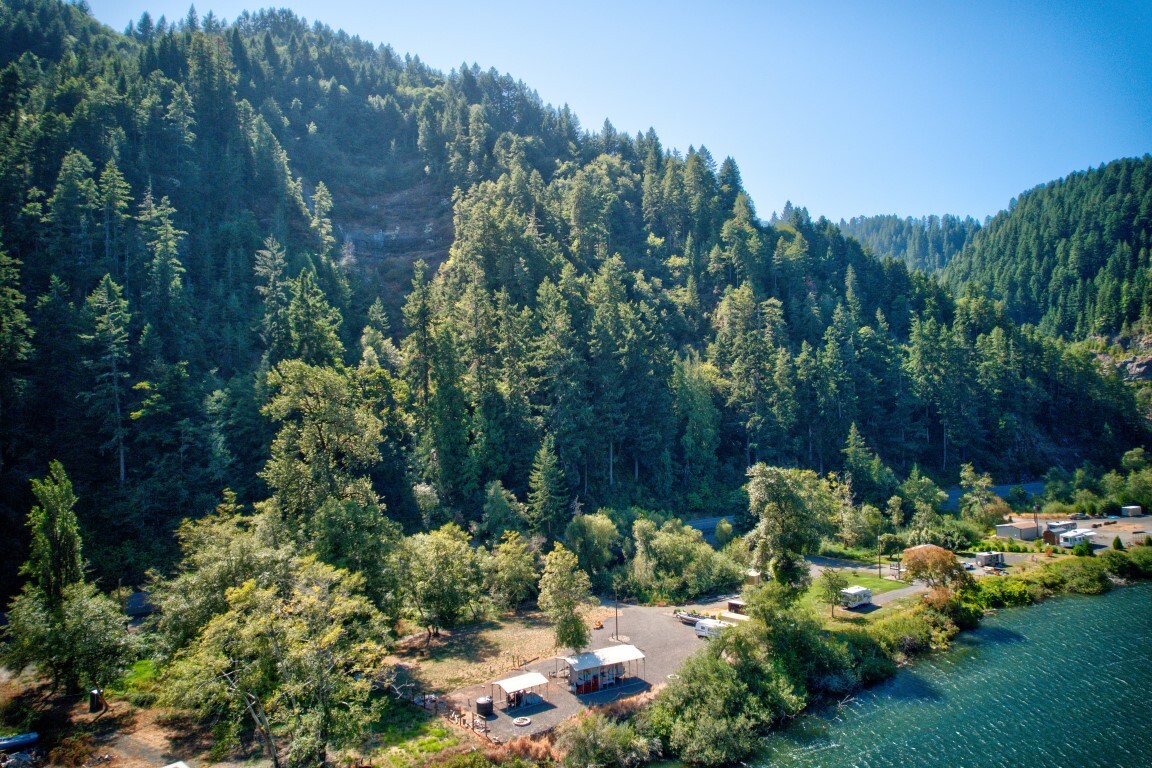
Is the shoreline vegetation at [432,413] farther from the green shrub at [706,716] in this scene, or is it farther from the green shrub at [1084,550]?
the green shrub at [1084,550]

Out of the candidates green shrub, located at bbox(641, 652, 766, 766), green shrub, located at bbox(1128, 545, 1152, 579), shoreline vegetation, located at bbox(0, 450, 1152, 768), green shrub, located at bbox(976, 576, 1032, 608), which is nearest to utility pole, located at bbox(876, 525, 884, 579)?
shoreline vegetation, located at bbox(0, 450, 1152, 768)

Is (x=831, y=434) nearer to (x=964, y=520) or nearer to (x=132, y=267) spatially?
(x=964, y=520)

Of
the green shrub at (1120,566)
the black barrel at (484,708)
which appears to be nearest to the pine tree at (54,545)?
the black barrel at (484,708)

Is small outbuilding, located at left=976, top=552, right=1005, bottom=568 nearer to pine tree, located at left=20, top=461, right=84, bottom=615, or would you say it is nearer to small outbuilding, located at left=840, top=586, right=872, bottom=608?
small outbuilding, located at left=840, top=586, right=872, bottom=608

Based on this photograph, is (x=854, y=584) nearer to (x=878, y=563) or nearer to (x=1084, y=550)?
(x=878, y=563)

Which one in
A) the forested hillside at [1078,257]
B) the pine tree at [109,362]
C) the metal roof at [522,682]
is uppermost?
the forested hillside at [1078,257]

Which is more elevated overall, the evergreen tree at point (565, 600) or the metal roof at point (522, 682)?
Result: the evergreen tree at point (565, 600)

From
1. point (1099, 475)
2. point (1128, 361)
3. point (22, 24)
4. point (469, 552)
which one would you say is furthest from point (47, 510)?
point (1128, 361)
